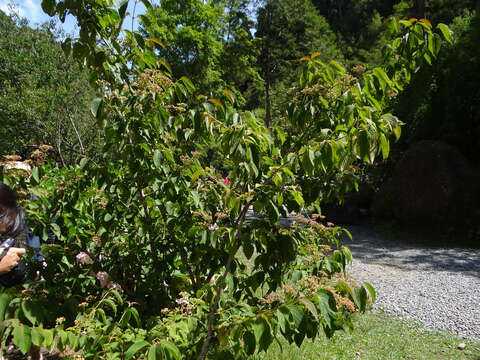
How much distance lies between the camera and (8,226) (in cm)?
188

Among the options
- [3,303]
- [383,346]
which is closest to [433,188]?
[383,346]

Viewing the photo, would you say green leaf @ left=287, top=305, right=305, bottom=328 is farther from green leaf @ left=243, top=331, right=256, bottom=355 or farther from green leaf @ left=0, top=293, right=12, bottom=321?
green leaf @ left=0, top=293, right=12, bottom=321

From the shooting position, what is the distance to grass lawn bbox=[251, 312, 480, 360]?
Result: 11.2ft

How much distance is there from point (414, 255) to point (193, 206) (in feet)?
21.8

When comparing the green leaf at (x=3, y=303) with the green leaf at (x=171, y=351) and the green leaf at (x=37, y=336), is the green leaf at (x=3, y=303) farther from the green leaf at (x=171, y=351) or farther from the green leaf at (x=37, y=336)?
the green leaf at (x=171, y=351)

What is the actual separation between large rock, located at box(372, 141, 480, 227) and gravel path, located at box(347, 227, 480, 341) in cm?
139

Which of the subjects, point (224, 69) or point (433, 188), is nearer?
point (433, 188)

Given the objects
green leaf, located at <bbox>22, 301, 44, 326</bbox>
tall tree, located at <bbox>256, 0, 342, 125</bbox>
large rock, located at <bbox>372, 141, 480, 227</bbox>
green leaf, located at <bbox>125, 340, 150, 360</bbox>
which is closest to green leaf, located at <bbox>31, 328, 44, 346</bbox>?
green leaf, located at <bbox>22, 301, 44, 326</bbox>

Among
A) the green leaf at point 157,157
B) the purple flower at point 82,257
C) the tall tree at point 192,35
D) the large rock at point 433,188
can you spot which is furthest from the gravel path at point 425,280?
the tall tree at point 192,35

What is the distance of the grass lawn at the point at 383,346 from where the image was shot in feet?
11.2

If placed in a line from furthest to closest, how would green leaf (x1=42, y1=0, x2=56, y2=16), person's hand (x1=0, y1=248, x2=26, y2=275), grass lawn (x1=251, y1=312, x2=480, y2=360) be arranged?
grass lawn (x1=251, y1=312, x2=480, y2=360), green leaf (x1=42, y1=0, x2=56, y2=16), person's hand (x1=0, y1=248, x2=26, y2=275)

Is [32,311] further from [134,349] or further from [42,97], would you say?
[42,97]

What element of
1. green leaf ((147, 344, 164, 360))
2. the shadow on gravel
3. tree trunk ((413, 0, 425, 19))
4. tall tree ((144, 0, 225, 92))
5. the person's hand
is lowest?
the shadow on gravel

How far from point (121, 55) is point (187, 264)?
1373 millimetres
